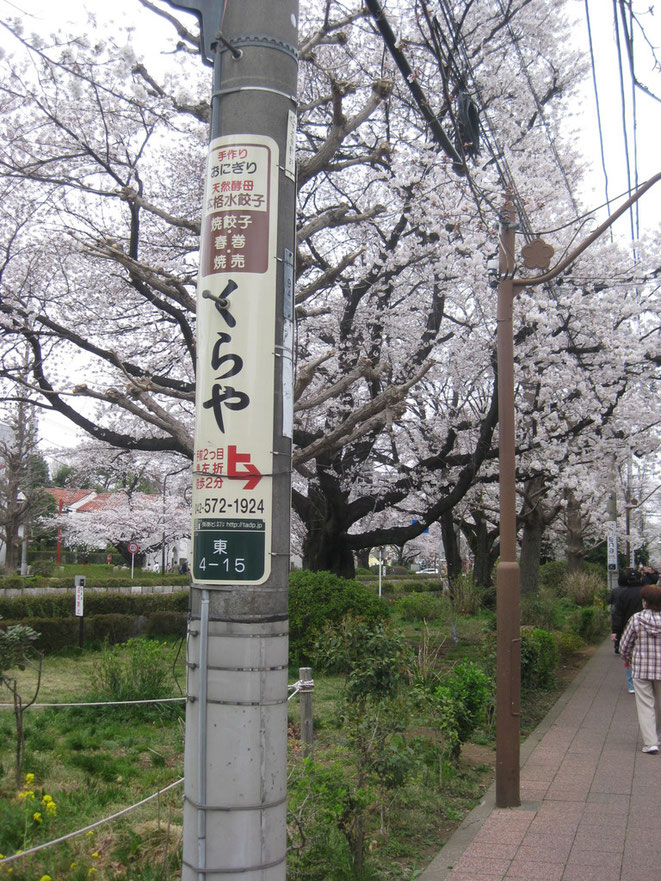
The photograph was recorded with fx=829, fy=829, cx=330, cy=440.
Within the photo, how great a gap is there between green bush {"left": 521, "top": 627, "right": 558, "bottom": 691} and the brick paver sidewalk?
5.16ft

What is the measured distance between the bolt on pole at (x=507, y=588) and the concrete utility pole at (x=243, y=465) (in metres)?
4.02

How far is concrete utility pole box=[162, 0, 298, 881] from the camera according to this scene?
10.0 feet

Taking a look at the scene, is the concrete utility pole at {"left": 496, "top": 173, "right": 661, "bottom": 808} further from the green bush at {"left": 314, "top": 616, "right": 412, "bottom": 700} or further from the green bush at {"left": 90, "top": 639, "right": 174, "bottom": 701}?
the green bush at {"left": 90, "top": 639, "right": 174, "bottom": 701}

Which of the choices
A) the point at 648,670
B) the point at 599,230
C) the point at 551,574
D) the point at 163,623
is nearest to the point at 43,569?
the point at 551,574

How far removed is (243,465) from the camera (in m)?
3.17

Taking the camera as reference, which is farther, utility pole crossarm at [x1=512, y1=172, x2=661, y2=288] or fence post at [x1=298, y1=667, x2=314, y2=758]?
fence post at [x1=298, y1=667, x2=314, y2=758]

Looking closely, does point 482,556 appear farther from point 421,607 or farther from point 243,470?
point 243,470

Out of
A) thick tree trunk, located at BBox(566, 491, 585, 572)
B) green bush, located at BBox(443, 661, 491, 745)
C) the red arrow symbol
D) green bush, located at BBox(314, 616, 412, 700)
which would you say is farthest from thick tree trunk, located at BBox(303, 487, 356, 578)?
thick tree trunk, located at BBox(566, 491, 585, 572)

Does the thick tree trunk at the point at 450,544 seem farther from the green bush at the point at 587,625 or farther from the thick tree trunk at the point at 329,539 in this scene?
the thick tree trunk at the point at 329,539

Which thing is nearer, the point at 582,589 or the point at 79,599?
the point at 79,599

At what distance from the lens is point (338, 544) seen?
16.8 m

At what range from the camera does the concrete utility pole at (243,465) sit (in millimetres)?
3061

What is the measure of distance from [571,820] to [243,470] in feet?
15.1

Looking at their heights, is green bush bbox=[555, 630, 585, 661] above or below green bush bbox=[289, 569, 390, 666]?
below
